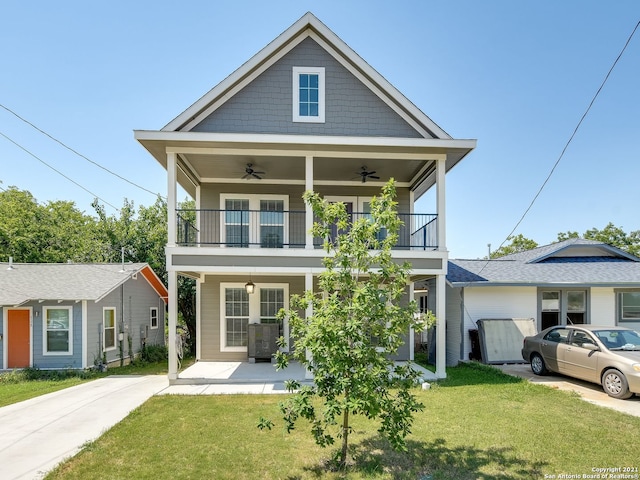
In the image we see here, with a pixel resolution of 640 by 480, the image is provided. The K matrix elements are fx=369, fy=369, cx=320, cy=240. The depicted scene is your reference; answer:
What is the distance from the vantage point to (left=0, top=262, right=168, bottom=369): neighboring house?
38.7 feet

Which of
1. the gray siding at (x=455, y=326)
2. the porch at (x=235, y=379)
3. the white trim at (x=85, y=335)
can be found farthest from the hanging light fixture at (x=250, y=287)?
the gray siding at (x=455, y=326)

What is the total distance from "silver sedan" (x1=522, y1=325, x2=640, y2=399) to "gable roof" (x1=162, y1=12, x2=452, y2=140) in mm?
5868

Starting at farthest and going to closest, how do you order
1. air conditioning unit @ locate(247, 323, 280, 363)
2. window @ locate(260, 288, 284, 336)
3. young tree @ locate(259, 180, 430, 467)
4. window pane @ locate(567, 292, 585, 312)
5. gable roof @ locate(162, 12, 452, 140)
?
window pane @ locate(567, 292, 585, 312), window @ locate(260, 288, 284, 336), air conditioning unit @ locate(247, 323, 280, 363), gable roof @ locate(162, 12, 452, 140), young tree @ locate(259, 180, 430, 467)

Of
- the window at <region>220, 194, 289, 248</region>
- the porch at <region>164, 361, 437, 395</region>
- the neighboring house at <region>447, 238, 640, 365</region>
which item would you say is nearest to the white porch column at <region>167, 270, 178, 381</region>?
the porch at <region>164, 361, 437, 395</region>

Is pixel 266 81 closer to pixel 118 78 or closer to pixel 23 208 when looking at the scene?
pixel 118 78

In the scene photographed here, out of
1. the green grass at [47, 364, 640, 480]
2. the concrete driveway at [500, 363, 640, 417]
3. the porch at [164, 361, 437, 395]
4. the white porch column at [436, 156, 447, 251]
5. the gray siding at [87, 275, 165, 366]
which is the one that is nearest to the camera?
the green grass at [47, 364, 640, 480]

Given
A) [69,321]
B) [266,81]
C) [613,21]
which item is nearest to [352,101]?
[266,81]

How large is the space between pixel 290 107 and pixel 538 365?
9.57 m

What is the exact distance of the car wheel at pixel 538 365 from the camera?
9.80 metres

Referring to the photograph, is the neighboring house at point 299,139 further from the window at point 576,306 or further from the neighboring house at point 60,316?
the window at point 576,306

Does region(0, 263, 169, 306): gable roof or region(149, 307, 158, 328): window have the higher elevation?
region(0, 263, 169, 306): gable roof

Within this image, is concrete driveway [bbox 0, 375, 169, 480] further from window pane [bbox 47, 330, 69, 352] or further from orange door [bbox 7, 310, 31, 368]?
orange door [bbox 7, 310, 31, 368]

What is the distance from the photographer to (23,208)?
2705cm

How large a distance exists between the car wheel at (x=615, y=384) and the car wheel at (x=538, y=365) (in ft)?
5.87
